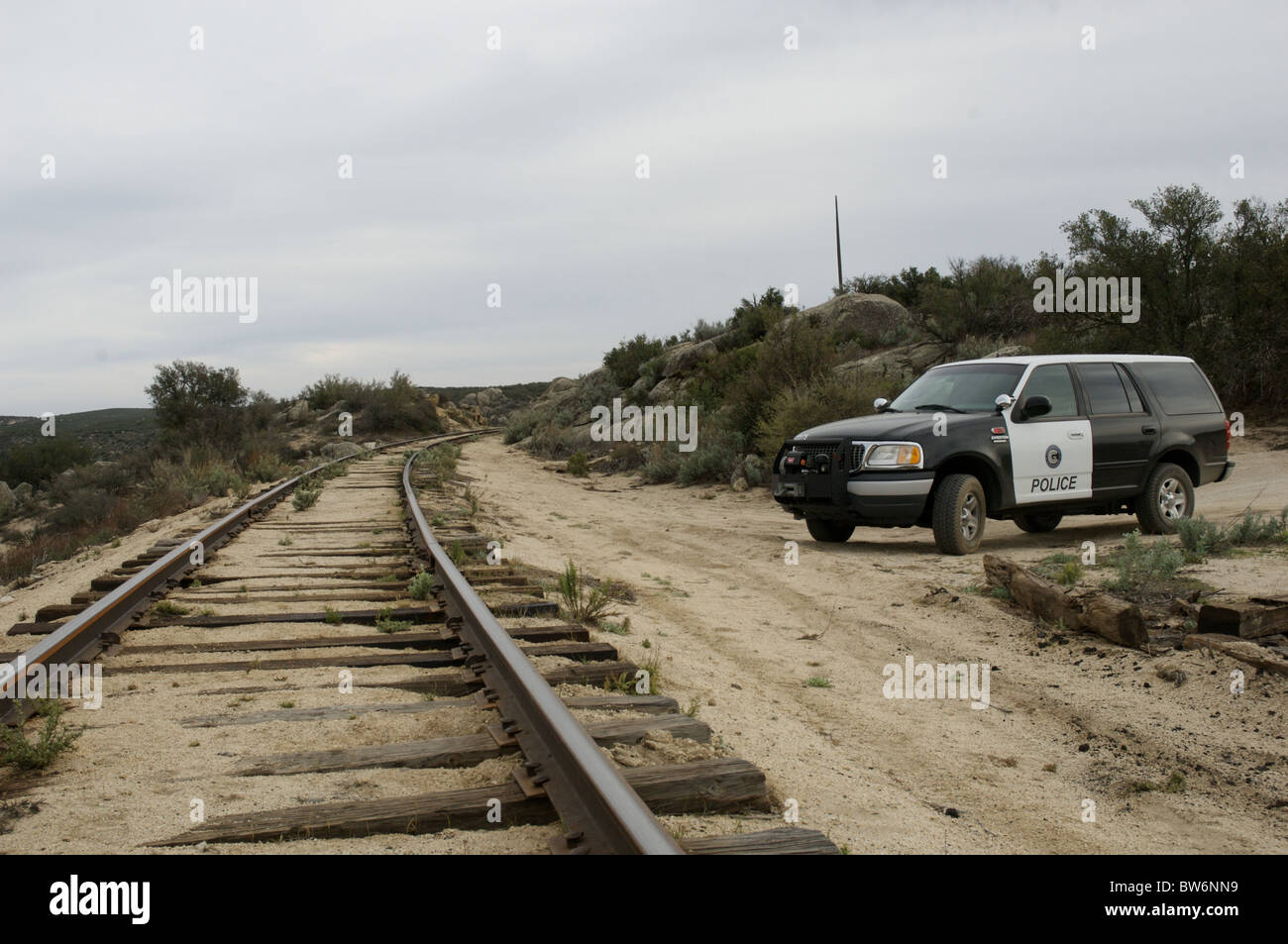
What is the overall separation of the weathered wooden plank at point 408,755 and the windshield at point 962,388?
7.50 metres

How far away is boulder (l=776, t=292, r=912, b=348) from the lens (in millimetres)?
29297

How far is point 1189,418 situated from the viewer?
11.2 metres

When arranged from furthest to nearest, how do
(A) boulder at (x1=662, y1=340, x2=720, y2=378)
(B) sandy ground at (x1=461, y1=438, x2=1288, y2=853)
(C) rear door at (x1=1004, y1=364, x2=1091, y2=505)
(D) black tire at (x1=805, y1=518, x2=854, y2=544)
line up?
1. (A) boulder at (x1=662, y1=340, x2=720, y2=378)
2. (D) black tire at (x1=805, y1=518, x2=854, y2=544)
3. (C) rear door at (x1=1004, y1=364, x2=1091, y2=505)
4. (B) sandy ground at (x1=461, y1=438, x2=1288, y2=853)

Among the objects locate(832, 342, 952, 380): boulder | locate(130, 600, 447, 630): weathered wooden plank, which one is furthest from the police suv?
locate(832, 342, 952, 380): boulder

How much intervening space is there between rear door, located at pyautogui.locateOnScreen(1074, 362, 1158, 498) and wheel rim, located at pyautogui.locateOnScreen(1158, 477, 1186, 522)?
30 cm

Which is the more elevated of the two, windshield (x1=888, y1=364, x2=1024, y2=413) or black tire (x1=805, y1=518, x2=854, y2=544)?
windshield (x1=888, y1=364, x2=1024, y2=413)

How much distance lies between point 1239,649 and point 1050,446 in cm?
503

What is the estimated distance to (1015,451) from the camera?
33.2 feet

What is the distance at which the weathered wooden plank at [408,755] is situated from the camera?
3.73 m

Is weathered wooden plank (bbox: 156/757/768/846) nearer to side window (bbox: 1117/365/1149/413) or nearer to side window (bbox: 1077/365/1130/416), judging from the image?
side window (bbox: 1077/365/1130/416)
